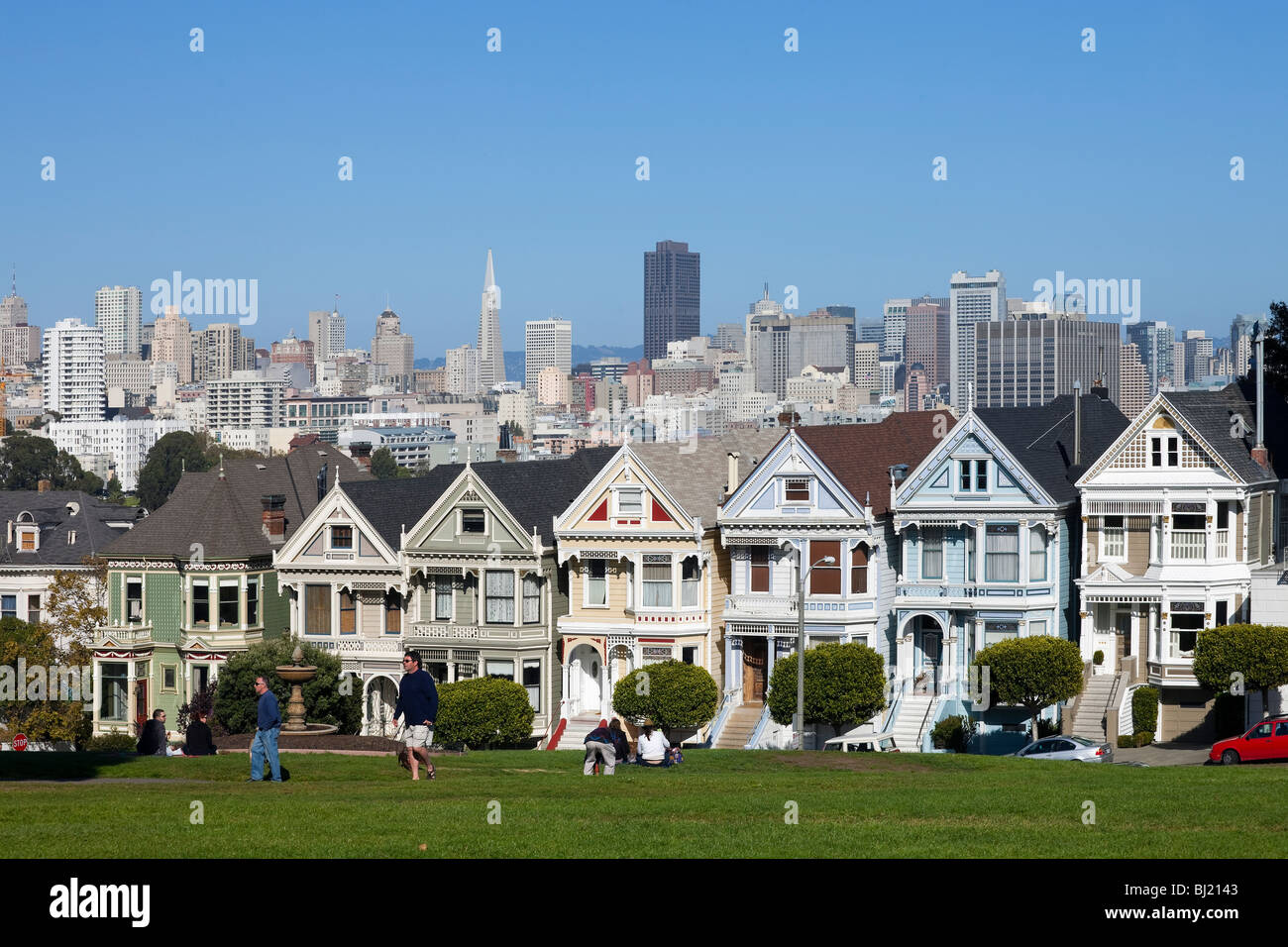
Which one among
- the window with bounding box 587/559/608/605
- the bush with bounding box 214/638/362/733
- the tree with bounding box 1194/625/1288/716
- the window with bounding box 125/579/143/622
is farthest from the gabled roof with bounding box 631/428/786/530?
the window with bounding box 125/579/143/622

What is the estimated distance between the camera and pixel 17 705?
207ft

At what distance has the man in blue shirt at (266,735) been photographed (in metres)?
32.7

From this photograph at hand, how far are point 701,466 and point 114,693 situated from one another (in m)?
20.8

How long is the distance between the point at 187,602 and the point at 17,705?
6411 millimetres

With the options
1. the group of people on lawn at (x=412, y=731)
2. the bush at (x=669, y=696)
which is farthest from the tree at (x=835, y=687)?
the group of people on lawn at (x=412, y=731)

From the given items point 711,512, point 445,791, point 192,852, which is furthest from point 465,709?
point 192,852

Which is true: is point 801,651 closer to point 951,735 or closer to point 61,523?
point 951,735

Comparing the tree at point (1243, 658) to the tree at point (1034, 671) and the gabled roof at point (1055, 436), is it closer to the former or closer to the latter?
the tree at point (1034, 671)

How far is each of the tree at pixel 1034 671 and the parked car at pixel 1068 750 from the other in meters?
4.34

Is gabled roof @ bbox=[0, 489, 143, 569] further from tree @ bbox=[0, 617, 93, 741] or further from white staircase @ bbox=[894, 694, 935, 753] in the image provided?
white staircase @ bbox=[894, 694, 935, 753]

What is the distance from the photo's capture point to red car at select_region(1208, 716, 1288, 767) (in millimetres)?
40938
